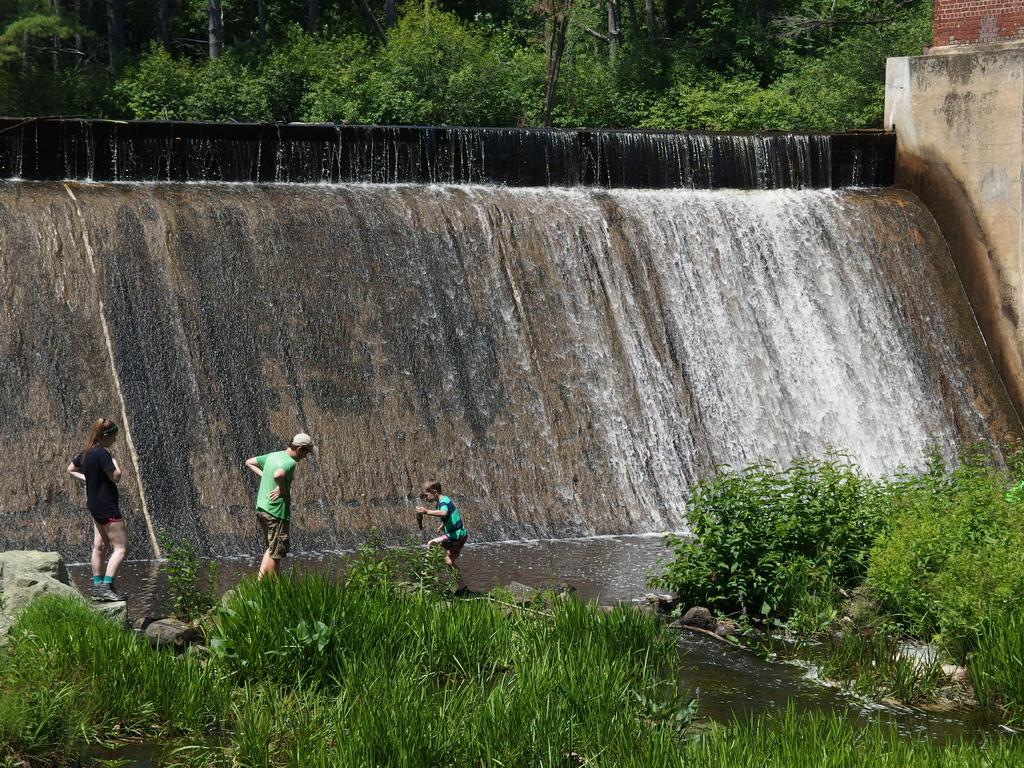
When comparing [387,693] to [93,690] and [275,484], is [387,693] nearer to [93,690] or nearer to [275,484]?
[93,690]

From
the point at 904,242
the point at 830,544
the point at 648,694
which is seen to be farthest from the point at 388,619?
the point at 904,242

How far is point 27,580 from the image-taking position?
994cm

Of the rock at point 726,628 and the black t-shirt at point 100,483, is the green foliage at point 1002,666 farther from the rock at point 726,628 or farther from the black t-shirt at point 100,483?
the black t-shirt at point 100,483

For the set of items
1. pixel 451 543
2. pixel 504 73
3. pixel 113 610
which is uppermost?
pixel 504 73

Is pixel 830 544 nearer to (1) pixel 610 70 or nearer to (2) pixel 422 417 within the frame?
(2) pixel 422 417

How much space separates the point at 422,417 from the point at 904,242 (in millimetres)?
8585

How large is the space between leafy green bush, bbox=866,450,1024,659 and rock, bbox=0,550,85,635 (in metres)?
6.17

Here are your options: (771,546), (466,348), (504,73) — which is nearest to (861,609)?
(771,546)

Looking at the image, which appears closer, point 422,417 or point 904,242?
point 422,417

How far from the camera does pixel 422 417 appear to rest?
16094 mm

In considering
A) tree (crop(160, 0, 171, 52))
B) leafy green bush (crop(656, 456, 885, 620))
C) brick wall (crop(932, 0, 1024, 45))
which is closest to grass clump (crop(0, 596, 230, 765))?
leafy green bush (crop(656, 456, 885, 620))

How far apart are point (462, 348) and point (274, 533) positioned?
19.2 feet

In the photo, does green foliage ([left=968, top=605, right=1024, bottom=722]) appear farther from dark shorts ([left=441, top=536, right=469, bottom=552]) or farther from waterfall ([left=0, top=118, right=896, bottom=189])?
waterfall ([left=0, top=118, right=896, bottom=189])

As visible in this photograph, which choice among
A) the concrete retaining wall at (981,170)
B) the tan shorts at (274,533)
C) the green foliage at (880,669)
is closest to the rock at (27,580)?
the tan shorts at (274,533)
